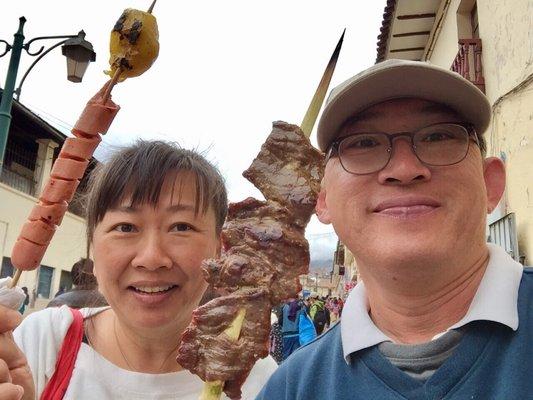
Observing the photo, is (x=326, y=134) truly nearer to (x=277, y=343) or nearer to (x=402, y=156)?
(x=402, y=156)

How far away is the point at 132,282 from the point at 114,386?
0.52 meters

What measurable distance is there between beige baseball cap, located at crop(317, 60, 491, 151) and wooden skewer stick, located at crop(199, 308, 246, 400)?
0.81 meters

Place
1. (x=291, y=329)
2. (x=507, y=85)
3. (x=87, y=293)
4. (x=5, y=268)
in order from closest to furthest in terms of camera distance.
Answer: (x=87, y=293), (x=507, y=85), (x=291, y=329), (x=5, y=268)

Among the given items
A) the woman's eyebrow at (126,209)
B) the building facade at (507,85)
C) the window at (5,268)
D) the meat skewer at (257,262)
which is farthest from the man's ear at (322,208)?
the window at (5,268)

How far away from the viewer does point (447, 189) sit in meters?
1.64

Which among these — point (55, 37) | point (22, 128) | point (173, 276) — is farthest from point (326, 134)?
point (22, 128)

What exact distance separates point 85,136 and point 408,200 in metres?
1.13

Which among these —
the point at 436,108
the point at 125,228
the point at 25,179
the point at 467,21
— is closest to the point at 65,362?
the point at 125,228

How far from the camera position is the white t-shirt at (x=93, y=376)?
7.41 ft

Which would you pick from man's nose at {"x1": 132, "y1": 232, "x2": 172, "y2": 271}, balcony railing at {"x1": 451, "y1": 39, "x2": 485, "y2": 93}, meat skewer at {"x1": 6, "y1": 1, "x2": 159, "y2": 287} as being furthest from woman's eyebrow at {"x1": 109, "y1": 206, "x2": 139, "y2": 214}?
balcony railing at {"x1": 451, "y1": 39, "x2": 485, "y2": 93}

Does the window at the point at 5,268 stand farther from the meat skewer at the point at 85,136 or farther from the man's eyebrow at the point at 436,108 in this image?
the man's eyebrow at the point at 436,108

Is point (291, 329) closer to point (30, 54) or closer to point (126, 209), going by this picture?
point (30, 54)

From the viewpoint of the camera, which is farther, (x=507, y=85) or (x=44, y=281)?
(x=44, y=281)

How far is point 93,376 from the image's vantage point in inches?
90.7
